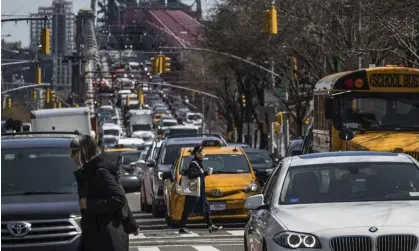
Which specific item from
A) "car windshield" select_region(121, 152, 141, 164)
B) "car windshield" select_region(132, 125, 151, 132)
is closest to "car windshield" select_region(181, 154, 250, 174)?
"car windshield" select_region(121, 152, 141, 164)

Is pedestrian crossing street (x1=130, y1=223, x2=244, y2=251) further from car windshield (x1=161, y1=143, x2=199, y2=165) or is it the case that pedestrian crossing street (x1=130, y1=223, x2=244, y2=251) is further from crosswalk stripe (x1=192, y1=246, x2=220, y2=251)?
car windshield (x1=161, y1=143, x2=199, y2=165)

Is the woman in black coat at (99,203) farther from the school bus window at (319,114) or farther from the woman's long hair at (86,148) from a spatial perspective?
the school bus window at (319,114)

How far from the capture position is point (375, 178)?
1380cm

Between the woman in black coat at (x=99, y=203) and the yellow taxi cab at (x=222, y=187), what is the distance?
45.2ft

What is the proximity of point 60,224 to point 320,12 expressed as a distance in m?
39.1

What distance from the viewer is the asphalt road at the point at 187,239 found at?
2175 cm

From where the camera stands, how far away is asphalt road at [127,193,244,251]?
21.8 metres

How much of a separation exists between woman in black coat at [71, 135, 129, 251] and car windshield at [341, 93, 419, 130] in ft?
46.7

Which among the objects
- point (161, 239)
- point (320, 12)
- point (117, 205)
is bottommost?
point (161, 239)

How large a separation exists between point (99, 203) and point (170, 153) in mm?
18977

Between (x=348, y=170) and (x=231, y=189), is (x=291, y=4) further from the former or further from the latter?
(x=348, y=170)

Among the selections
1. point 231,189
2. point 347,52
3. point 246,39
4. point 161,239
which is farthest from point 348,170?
point 246,39

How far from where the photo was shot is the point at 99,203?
12.1m

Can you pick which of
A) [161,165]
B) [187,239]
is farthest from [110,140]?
[187,239]
